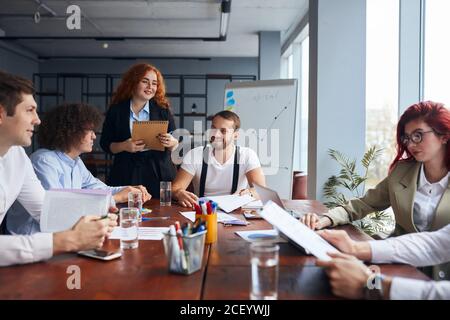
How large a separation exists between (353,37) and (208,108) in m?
6.28

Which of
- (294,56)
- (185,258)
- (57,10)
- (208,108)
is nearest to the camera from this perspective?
(185,258)

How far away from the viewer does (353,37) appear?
3863mm

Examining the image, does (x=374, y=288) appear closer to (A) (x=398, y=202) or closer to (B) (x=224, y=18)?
(A) (x=398, y=202)

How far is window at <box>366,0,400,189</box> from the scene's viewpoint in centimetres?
393

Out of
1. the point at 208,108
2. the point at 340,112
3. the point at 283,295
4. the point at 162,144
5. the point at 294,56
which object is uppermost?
the point at 294,56

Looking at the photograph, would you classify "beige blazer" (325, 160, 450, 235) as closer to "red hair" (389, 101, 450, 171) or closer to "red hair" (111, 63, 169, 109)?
"red hair" (389, 101, 450, 171)

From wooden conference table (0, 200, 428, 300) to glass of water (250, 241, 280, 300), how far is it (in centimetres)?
3

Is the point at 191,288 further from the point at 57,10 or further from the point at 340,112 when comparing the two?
the point at 57,10

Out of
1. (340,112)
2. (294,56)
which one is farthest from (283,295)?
(294,56)

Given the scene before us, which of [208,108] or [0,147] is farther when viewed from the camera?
[208,108]

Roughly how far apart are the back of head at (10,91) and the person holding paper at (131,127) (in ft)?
A: 4.50

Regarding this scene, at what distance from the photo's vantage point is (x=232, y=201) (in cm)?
220

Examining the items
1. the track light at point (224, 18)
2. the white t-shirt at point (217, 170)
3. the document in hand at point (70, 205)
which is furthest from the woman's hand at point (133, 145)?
the track light at point (224, 18)

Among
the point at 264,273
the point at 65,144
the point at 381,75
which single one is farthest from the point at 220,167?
the point at 381,75
